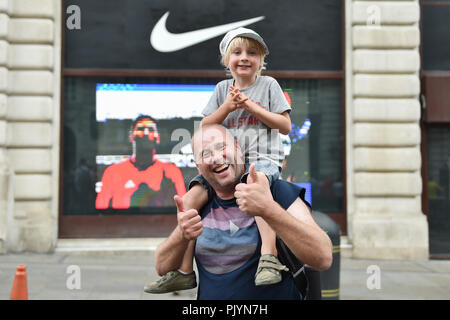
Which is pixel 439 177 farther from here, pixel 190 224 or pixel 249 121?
pixel 190 224

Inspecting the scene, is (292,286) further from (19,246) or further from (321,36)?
(321,36)

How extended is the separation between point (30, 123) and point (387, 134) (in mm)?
7394

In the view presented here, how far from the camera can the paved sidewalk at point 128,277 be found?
7.29 meters

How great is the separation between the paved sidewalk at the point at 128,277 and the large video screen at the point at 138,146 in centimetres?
130

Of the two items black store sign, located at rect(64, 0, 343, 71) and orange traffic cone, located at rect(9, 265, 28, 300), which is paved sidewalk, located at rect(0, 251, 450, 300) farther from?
black store sign, located at rect(64, 0, 343, 71)

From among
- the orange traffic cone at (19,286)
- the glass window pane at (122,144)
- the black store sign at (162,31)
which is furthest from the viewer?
the black store sign at (162,31)

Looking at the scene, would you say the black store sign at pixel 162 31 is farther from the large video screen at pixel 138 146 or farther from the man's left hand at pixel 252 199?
the man's left hand at pixel 252 199

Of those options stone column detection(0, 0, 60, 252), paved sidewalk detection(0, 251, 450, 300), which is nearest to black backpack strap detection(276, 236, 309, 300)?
paved sidewalk detection(0, 251, 450, 300)

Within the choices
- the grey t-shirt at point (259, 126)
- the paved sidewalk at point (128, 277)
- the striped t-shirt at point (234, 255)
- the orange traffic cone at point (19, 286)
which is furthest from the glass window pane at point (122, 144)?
the striped t-shirt at point (234, 255)

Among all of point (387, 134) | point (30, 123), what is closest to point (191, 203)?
point (30, 123)

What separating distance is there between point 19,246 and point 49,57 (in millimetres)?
3894

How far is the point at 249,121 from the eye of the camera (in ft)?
7.80

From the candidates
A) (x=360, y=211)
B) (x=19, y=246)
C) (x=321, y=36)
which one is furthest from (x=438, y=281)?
(x=19, y=246)

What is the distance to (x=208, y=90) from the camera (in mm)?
10883
